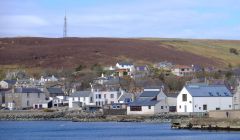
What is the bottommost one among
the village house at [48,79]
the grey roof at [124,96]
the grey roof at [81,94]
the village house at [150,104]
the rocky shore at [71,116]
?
the rocky shore at [71,116]

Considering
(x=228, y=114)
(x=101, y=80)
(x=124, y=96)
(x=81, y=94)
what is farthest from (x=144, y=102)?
(x=101, y=80)

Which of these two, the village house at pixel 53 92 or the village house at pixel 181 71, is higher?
the village house at pixel 181 71

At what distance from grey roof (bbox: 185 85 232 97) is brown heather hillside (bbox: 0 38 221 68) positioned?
62.7 m

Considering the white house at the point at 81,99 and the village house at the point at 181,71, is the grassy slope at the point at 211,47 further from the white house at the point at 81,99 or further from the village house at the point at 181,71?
the white house at the point at 81,99

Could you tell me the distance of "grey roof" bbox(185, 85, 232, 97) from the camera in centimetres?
6694

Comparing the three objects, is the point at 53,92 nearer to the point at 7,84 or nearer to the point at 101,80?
the point at 101,80

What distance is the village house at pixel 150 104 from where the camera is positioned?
69750 millimetres

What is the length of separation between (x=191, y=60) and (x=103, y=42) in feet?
78.6

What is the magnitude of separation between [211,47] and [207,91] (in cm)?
9631

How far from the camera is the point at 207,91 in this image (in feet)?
221

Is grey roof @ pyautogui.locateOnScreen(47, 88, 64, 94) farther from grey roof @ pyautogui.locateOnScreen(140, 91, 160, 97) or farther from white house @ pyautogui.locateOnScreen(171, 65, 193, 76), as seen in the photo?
white house @ pyautogui.locateOnScreen(171, 65, 193, 76)

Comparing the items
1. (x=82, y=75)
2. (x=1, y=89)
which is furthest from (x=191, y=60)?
(x=1, y=89)

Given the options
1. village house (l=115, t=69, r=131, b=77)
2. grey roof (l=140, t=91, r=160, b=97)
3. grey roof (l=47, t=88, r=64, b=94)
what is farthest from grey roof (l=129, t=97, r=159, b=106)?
village house (l=115, t=69, r=131, b=77)

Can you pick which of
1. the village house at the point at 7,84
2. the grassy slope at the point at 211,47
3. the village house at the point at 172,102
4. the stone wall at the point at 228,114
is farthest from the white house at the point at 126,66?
the stone wall at the point at 228,114
